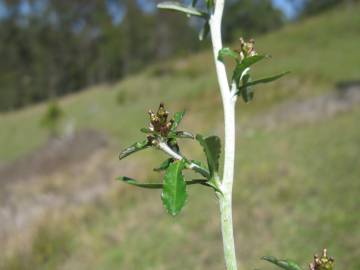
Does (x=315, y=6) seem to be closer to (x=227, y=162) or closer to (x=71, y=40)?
(x=71, y=40)

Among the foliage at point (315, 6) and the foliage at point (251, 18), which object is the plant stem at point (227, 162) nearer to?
the foliage at point (315, 6)

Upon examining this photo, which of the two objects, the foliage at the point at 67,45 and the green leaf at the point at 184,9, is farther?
the foliage at the point at 67,45

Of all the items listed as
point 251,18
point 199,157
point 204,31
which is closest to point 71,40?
point 251,18

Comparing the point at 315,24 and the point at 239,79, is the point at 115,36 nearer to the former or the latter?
the point at 315,24

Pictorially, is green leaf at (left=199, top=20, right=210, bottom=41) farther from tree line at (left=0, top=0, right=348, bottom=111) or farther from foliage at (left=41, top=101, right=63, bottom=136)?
tree line at (left=0, top=0, right=348, bottom=111)

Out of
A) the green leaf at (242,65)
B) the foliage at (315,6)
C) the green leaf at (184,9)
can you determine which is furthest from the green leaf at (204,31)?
the foliage at (315,6)

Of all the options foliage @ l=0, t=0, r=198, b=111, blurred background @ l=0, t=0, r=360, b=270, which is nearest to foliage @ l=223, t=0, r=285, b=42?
foliage @ l=0, t=0, r=198, b=111
